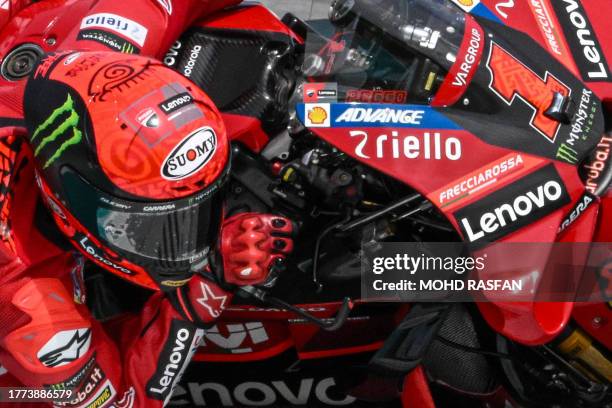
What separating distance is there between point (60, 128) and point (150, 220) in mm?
336

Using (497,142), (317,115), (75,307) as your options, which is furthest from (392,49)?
(75,307)

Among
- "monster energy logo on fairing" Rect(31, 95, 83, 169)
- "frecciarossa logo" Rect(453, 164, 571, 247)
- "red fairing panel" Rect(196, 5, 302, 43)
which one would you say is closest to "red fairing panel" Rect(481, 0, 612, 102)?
"frecciarossa logo" Rect(453, 164, 571, 247)

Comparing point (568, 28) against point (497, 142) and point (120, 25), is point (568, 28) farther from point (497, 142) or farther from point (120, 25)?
point (120, 25)

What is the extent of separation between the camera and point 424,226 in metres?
2.60

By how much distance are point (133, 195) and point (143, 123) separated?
0.19 meters

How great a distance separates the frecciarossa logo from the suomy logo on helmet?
669 mm

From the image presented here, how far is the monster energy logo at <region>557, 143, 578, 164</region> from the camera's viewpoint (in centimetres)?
235

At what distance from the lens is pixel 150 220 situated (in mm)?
2391

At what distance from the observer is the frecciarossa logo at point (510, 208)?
2305 mm

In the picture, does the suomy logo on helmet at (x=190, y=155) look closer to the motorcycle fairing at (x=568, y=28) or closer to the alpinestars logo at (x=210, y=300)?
the alpinestars logo at (x=210, y=300)

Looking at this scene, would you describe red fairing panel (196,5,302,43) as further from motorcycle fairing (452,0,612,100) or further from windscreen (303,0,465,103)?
motorcycle fairing (452,0,612,100)

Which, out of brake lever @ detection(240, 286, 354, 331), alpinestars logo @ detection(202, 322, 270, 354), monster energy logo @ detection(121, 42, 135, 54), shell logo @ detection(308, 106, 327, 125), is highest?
shell logo @ detection(308, 106, 327, 125)

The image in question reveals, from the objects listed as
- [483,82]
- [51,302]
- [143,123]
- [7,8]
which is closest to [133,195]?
[143,123]

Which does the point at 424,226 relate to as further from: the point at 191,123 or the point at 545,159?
the point at 191,123
